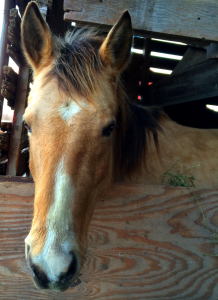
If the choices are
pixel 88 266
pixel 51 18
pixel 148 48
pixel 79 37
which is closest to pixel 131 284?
pixel 88 266

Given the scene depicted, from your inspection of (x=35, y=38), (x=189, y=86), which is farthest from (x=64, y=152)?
(x=189, y=86)

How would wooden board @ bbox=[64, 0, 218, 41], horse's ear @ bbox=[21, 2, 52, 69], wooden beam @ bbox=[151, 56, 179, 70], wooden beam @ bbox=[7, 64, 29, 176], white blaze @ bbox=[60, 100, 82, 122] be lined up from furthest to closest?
wooden beam @ bbox=[151, 56, 179, 70] → wooden beam @ bbox=[7, 64, 29, 176] → wooden board @ bbox=[64, 0, 218, 41] → horse's ear @ bbox=[21, 2, 52, 69] → white blaze @ bbox=[60, 100, 82, 122]

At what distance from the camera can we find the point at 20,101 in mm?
2975

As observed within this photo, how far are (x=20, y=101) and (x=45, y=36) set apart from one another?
122 cm

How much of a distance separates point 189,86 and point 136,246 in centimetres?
294

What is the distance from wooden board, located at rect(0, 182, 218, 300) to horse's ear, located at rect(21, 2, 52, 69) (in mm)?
988

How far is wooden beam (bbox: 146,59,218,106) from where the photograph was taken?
337 cm

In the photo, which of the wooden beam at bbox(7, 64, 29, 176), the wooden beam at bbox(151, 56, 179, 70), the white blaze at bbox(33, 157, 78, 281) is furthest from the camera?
the wooden beam at bbox(151, 56, 179, 70)

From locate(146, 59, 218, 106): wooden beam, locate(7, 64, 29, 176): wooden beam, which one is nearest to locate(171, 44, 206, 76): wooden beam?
locate(146, 59, 218, 106): wooden beam

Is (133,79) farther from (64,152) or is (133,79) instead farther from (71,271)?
(71,271)

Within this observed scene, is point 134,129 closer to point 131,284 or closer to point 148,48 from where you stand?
point 131,284

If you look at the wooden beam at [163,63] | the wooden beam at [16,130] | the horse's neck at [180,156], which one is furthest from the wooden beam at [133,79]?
the wooden beam at [16,130]

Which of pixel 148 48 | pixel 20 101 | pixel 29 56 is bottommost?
pixel 20 101

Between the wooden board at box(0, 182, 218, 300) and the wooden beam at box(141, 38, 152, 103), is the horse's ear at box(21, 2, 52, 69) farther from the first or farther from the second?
the wooden beam at box(141, 38, 152, 103)
